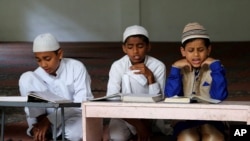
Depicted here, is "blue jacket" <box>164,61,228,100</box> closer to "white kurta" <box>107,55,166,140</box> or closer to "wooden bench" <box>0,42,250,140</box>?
"white kurta" <box>107,55,166,140</box>

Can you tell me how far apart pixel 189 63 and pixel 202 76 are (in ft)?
0.37

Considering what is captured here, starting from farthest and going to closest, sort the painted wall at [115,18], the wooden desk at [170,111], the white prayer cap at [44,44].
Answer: the painted wall at [115,18] → the white prayer cap at [44,44] → the wooden desk at [170,111]

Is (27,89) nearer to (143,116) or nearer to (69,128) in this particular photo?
(69,128)

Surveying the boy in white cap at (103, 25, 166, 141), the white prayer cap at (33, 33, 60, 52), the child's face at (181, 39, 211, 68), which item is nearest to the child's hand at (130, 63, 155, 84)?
the boy in white cap at (103, 25, 166, 141)

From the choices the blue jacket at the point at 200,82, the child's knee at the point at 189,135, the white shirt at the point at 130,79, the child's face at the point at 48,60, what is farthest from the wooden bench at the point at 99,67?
the child's knee at the point at 189,135

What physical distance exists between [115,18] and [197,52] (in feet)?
33.5

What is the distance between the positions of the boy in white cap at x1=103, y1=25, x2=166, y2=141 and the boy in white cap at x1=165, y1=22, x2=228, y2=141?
0.96 feet

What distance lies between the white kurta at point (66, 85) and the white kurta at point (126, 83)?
186mm

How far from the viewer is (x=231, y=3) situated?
465 inches

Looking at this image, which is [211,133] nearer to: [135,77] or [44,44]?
[135,77]

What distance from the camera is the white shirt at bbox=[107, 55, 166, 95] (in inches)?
113

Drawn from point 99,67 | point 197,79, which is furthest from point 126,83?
point 99,67

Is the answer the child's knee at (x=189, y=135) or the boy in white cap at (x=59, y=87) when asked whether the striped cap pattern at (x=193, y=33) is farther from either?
the boy in white cap at (x=59, y=87)

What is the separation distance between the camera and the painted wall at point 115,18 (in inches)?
469
